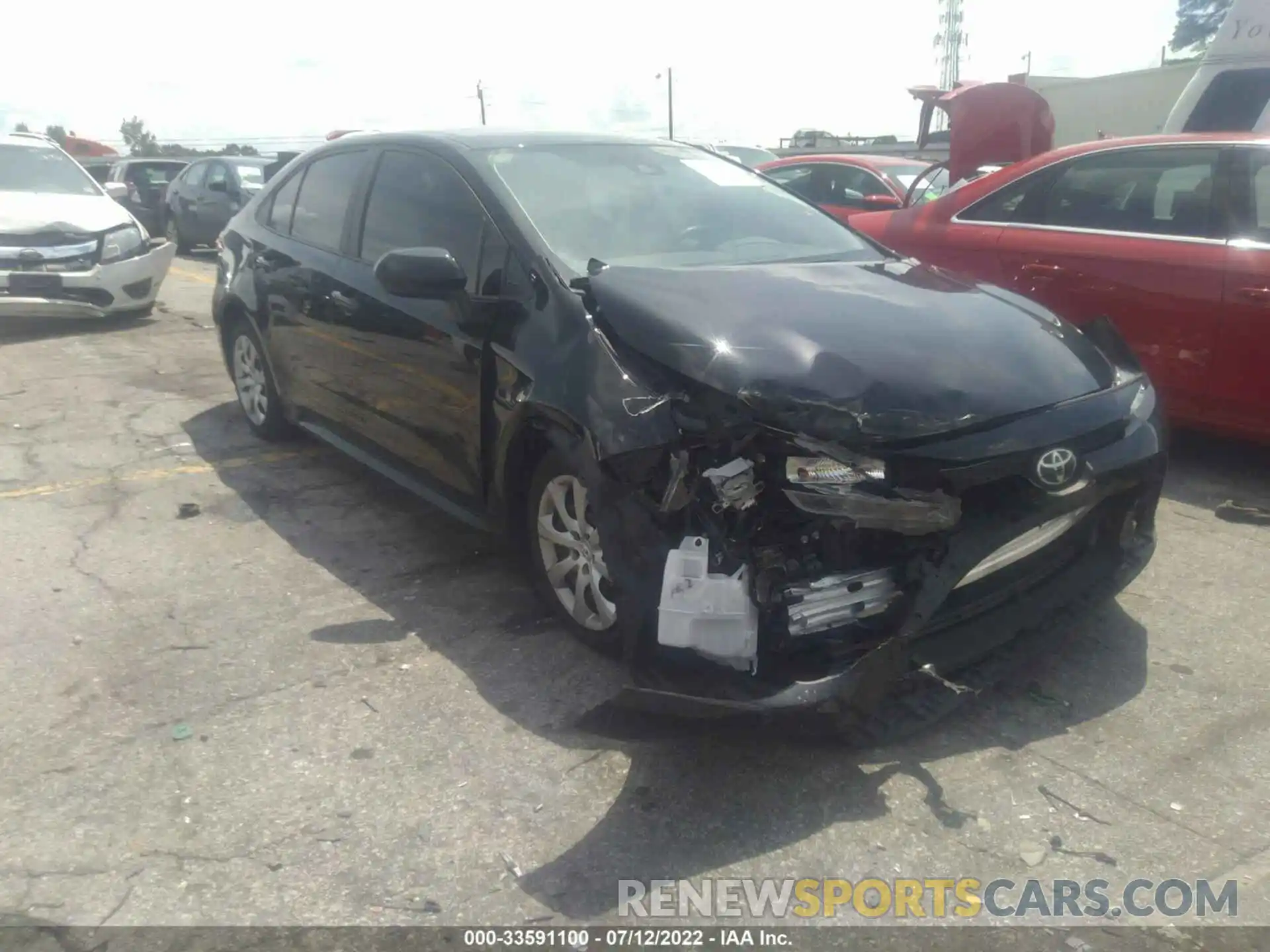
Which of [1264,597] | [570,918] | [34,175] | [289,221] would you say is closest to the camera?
[570,918]

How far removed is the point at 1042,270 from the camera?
213 inches

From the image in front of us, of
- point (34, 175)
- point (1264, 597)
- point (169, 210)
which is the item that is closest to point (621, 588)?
point (1264, 597)

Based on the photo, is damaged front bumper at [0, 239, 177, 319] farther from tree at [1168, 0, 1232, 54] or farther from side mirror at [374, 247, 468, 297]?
tree at [1168, 0, 1232, 54]

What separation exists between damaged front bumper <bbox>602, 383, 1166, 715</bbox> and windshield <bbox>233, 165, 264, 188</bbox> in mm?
15587

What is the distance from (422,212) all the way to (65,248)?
6800 millimetres

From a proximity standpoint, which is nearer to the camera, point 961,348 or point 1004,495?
point 1004,495

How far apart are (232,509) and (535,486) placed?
7.15ft

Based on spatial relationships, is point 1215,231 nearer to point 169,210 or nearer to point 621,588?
point 621,588

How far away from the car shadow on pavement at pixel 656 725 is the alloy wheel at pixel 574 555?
7.1 inches

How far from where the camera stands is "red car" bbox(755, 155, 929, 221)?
9.52 meters

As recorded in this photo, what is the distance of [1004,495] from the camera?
297cm

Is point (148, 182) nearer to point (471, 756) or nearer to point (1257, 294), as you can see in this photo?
point (1257, 294)

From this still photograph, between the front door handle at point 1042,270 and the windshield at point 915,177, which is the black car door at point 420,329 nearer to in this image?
the front door handle at point 1042,270

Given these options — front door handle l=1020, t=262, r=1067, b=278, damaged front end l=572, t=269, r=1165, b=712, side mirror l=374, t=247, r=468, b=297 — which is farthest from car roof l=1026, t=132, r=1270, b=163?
side mirror l=374, t=247, r=468, b=297
